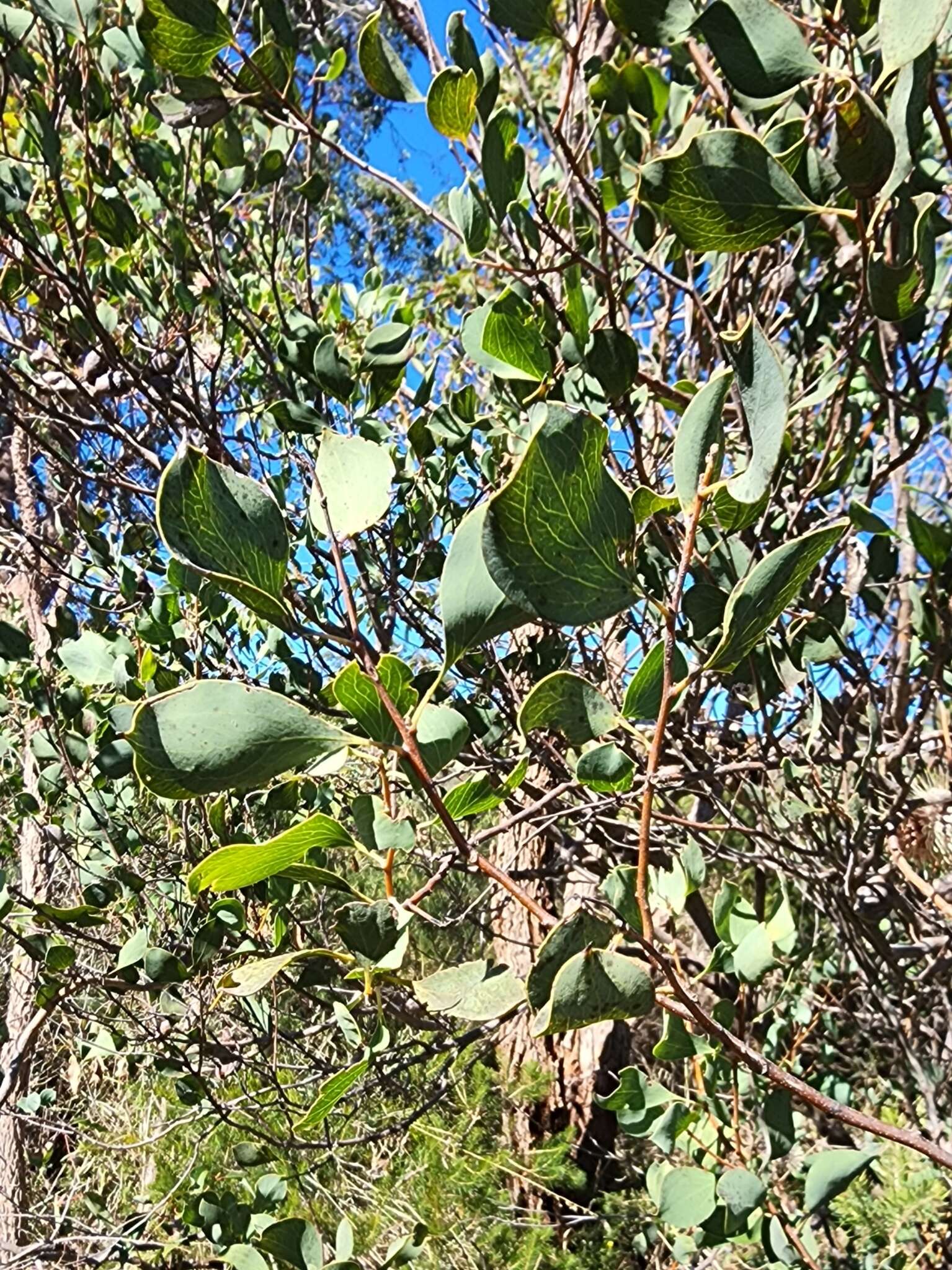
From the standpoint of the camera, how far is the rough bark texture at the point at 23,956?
1.82 m

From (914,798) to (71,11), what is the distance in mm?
1156

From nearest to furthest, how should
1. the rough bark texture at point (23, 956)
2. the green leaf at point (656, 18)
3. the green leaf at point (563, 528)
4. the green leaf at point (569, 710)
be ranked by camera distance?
the green leaf at point (563, 528), the green leaf at point (569, 710), the green leaf at point (656, 18), the rough bark texture at point (23, 956)

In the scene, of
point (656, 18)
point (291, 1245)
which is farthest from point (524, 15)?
point (291, 1245)

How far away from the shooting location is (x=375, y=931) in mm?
427

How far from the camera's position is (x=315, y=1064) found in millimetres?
1458

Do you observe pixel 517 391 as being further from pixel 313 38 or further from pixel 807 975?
pixel 807 975

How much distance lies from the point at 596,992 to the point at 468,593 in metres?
0.15

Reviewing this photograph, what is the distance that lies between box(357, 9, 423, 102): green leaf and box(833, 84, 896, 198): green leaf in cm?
41

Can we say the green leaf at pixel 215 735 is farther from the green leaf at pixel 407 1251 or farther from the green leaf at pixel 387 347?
the green leaf at pixel 407 1251

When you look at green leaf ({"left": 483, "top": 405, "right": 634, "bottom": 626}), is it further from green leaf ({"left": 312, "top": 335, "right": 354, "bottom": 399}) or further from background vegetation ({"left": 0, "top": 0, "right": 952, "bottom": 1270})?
green leaf ({"left": 312, "top": 335, "right": 354, "bottom": 399})

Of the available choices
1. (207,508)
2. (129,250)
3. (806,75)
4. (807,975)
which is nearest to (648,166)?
(806,75)

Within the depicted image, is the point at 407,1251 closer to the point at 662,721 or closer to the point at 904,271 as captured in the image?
the point at 662,721

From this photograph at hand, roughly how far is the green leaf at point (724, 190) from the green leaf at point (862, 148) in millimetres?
40

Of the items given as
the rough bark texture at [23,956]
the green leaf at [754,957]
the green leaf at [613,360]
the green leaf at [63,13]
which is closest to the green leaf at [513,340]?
the green leaf at [613,360]
